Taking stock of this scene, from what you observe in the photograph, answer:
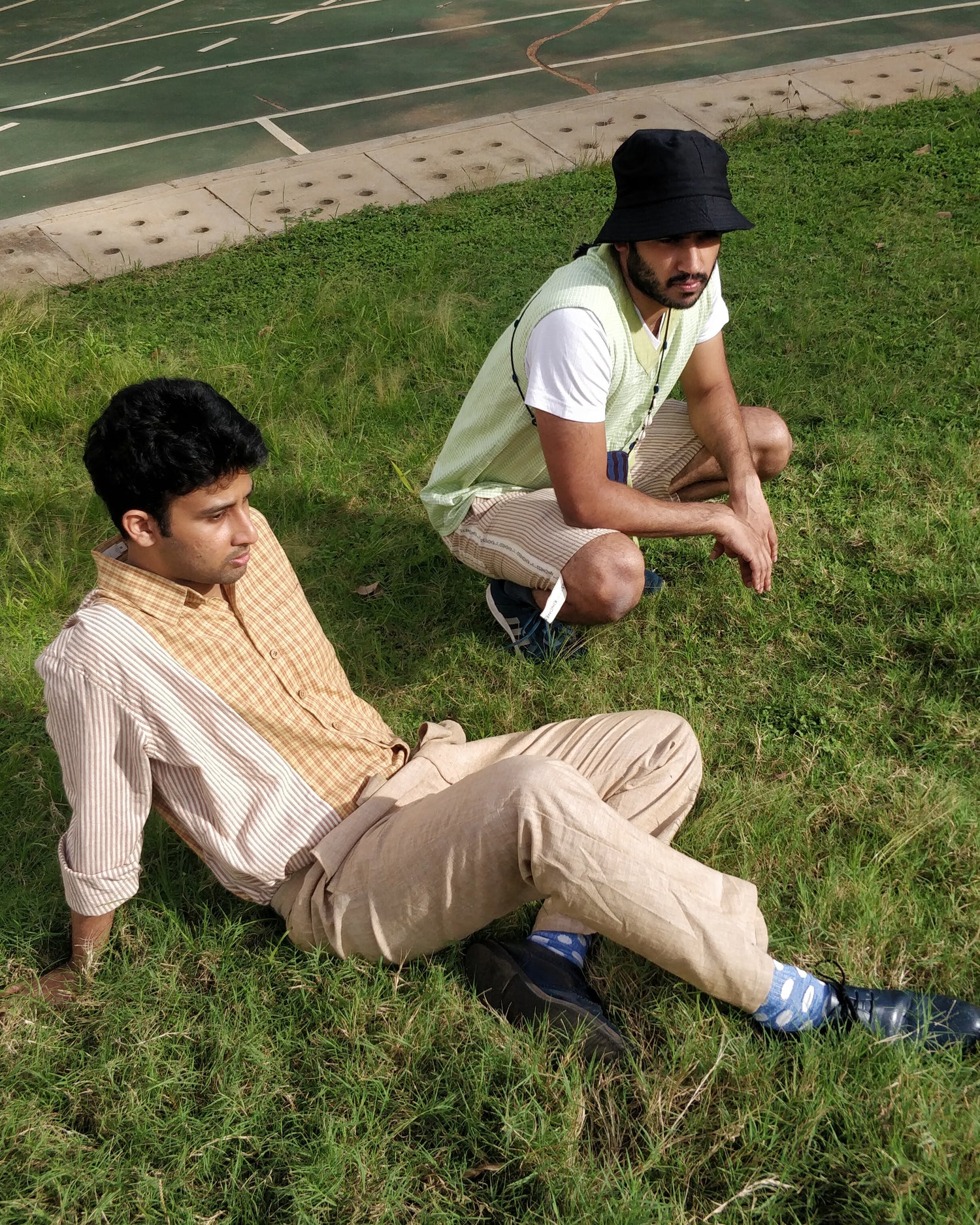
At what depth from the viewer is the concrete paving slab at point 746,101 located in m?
8.50

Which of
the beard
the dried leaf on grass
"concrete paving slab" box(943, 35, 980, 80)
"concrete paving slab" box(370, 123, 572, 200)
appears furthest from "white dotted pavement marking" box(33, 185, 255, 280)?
"concrete paving slab" box(943, 35, 980, 80)

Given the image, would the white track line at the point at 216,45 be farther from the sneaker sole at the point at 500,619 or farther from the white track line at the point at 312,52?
the sneaker sole at the point at 500,619

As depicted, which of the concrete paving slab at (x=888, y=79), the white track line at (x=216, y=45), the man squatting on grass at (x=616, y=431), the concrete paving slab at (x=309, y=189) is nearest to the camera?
the man squatting on grass at (x=616, y=431)

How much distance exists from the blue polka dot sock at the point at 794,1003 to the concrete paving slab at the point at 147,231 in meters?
5.90

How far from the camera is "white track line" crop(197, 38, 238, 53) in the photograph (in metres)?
11.5

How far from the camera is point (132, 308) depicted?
630 centimetres

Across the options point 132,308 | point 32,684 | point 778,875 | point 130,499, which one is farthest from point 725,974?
point 132,308

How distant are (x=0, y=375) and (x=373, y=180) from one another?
11.8ft

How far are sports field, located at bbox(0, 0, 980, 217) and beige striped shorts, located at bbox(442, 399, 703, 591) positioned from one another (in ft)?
18.7

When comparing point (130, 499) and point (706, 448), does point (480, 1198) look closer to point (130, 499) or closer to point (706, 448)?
point (130, 499)

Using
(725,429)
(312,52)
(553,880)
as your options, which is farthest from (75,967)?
(312,52)

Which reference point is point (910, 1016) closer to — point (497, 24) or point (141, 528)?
point (141, 528)

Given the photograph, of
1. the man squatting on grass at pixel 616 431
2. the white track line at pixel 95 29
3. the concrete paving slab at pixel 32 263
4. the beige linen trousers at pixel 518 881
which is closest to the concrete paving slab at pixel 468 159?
the concrete paving slab at pixel 32 263

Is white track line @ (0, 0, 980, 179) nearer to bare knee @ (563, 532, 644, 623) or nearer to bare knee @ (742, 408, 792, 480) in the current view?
bare knee @ (742, 408, 792, 480)
